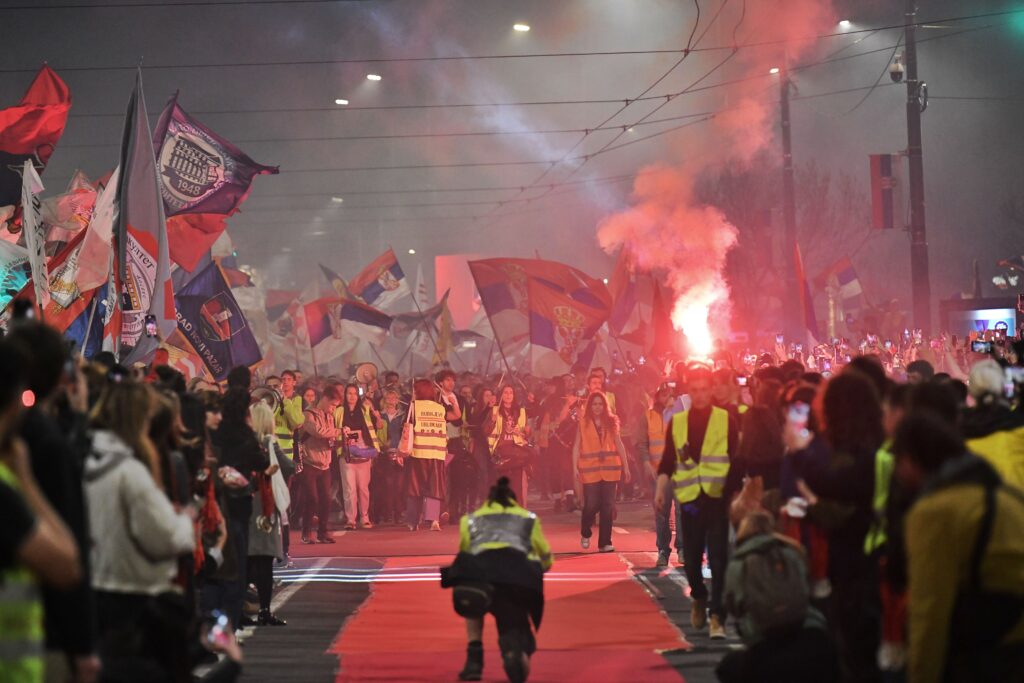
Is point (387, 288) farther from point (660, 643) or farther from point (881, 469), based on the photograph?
point (881, 469)

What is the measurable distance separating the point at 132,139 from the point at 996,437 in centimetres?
1181

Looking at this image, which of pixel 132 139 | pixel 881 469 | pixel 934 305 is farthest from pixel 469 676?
pixel 934 305

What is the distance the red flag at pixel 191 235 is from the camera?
65.7 feet

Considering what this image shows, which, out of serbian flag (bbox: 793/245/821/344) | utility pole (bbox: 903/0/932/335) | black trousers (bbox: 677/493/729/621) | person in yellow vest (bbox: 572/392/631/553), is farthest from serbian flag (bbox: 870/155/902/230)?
black trousers (bbox: 677/493/729/621)

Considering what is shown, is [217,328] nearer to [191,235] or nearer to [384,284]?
[191,235]

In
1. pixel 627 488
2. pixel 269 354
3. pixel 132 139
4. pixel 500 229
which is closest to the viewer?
pixel 132 139

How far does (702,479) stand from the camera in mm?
11344

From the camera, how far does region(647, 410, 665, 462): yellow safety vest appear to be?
18.3 m

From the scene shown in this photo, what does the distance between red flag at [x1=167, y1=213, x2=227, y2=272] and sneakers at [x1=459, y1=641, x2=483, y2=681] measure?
11.3 metres

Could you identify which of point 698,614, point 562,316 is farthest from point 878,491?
point 562,316

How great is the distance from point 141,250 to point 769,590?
1074 centimetres

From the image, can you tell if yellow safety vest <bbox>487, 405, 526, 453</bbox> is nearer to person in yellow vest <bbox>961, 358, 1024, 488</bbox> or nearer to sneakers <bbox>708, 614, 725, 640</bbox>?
sneakers <bbox>708, 614, 725, 640</bbox>

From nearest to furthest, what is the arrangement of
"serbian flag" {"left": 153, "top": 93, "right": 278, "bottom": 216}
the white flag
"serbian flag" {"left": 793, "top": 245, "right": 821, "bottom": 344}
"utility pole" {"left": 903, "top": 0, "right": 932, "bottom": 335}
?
the white flag, "serbian flag" {"left": 153, "top": 93, "right": 278, "bottom": 216}, "utility pole" {"left": 903, "top": 0, "right": 932, "bottom": 335}, "serbian flag" {"left": 793, "top": 245, "right": 821, "bottom": 344}

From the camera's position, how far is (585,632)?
37.3ft
